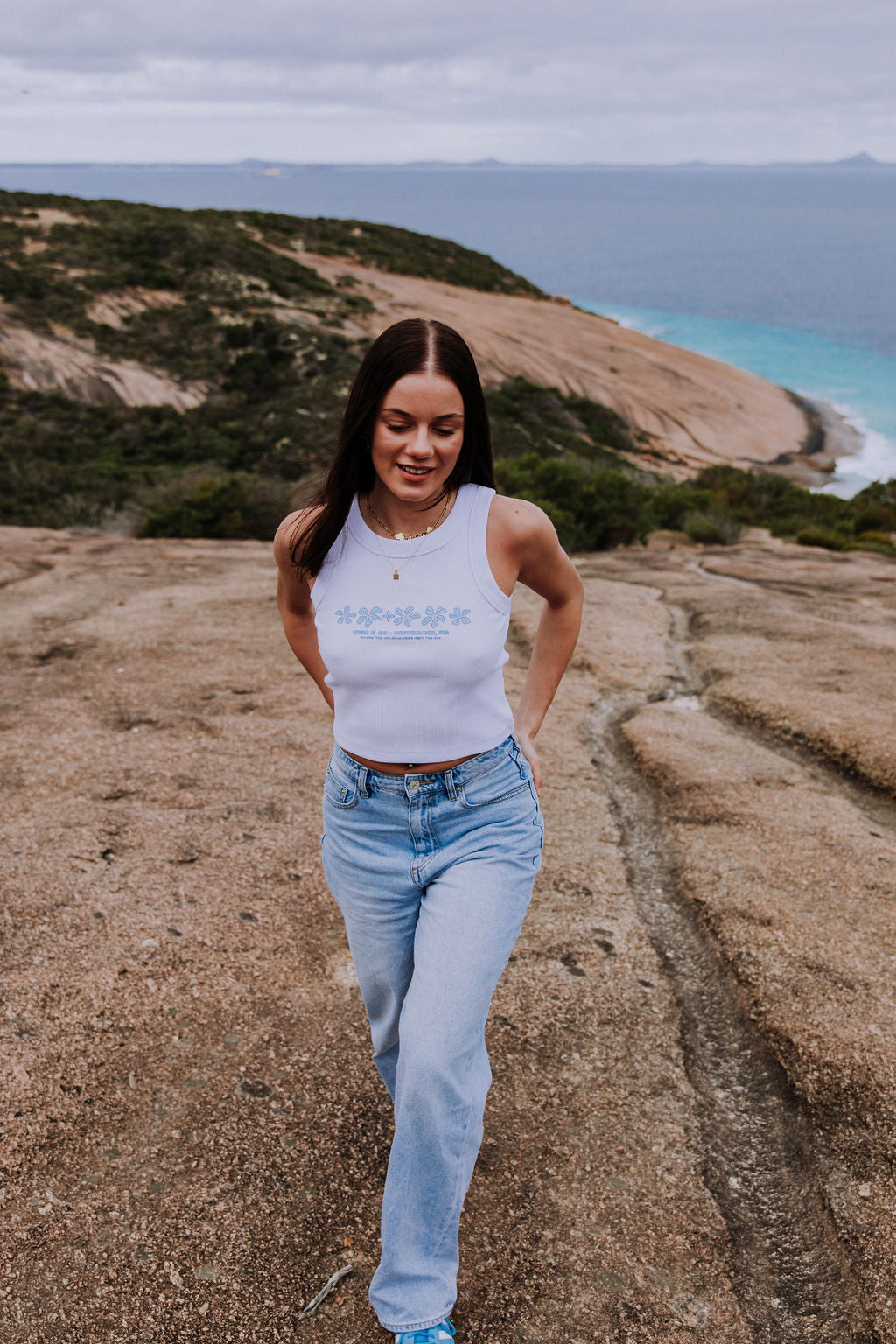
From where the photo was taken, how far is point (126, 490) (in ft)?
67.3

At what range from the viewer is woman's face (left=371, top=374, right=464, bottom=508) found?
251 cm

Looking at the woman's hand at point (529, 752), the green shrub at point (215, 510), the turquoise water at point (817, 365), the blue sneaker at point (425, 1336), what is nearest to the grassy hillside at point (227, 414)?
the green shrub at point (215, 510)

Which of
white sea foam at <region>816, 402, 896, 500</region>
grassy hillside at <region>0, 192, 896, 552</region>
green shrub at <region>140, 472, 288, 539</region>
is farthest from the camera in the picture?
white sea foam at <region>816, 402, 896, 500</region>

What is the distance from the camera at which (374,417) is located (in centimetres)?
259

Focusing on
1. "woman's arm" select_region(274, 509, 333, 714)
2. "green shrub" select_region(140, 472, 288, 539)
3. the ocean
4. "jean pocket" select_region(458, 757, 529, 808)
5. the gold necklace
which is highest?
the ocean

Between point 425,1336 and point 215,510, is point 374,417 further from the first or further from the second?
point 215,510

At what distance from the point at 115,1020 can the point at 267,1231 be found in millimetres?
1116

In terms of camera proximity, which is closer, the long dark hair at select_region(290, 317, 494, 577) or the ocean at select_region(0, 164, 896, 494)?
the long dark hair at select_region(290, 317, 494, 577)

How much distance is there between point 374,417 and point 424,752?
0.93 meters

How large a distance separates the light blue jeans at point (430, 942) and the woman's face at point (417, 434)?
76 centimetres

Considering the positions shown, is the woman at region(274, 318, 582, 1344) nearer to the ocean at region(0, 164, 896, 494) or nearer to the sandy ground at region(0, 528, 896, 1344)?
the sandy ground at region(0, 528, 896, 1344)

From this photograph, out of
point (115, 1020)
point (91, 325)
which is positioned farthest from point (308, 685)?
point (91, 325)

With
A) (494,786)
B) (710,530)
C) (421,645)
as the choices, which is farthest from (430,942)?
(710,530)

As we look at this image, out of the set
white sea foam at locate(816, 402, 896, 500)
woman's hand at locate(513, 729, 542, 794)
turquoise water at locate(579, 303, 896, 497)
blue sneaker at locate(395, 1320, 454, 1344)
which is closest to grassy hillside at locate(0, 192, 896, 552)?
white sea foam at locate(816, 402, 896, 500)
